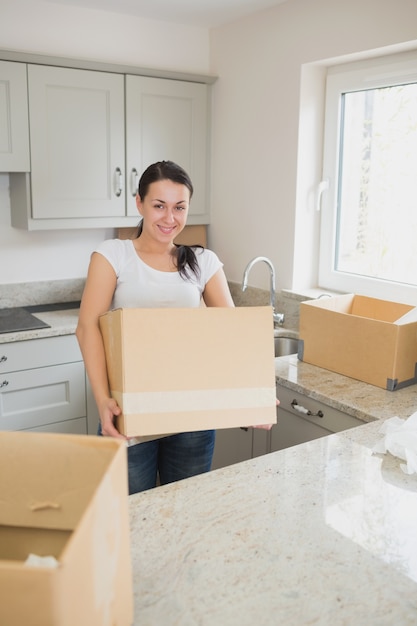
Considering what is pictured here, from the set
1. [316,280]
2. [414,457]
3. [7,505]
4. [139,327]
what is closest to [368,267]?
[316,280]

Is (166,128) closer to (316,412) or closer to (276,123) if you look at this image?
(276,123)

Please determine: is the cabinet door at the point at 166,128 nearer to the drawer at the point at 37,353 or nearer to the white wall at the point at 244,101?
the white wall at the point at 244,101

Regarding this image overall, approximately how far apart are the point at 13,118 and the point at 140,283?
1.40 metres

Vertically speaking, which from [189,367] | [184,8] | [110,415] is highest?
[184,8]

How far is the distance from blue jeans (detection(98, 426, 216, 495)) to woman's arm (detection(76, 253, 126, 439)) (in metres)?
0.25

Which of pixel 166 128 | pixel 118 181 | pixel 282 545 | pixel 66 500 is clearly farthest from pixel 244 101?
pixel 66 500

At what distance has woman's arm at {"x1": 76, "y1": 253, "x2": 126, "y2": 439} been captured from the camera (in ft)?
4.69

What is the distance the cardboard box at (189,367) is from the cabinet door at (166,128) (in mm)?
1757

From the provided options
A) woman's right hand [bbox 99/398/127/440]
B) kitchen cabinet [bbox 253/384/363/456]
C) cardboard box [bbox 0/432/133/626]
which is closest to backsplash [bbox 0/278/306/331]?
kitchen cabinet [bbox 253/384/363/456]

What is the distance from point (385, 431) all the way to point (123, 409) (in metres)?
0.68

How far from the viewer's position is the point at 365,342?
2.05 meters

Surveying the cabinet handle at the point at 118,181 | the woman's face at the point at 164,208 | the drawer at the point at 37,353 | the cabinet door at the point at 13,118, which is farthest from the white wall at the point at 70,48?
the woman's face at the point at 164,208

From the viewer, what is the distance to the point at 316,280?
3.03 metres

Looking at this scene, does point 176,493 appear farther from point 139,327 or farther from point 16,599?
point 16,599
